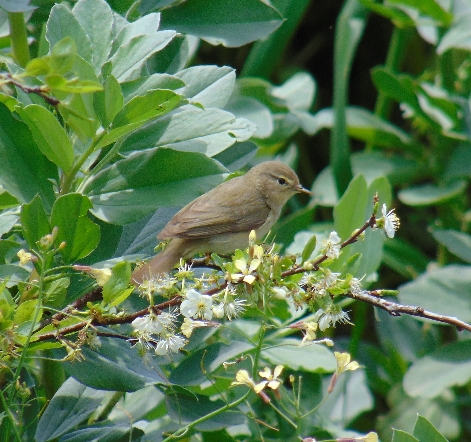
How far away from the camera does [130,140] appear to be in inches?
47.6

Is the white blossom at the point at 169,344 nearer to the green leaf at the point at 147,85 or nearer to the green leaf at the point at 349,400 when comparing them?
the green leaf at the point at 147,85

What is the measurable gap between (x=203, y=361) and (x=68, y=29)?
0.61 m

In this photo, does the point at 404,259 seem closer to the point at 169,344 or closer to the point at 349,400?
the point at 349,400

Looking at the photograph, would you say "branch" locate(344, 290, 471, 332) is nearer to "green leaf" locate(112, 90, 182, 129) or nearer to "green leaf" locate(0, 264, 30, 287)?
"green leaf" locate(112, 90, 182, 129)

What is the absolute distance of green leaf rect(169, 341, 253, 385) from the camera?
4.29 ft

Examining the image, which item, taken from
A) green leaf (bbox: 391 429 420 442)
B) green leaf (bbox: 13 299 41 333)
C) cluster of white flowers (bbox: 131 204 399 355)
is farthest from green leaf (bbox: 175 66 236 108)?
Result: green leaf (bbox: 391 429 420 442)

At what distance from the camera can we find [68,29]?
1145 mm

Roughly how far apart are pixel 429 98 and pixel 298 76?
46 cm

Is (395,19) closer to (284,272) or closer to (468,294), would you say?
(468,294)

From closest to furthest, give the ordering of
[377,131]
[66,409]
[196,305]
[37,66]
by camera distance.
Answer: [37,66], [196,305], [66,409], [377,131]

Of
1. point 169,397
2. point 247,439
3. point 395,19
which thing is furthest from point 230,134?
point 395,19

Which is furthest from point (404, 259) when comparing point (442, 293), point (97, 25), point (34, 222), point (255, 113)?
point (34, 222)

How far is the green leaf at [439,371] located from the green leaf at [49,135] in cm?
144

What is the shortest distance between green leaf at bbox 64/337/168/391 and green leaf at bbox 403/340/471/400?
46.6 inches
